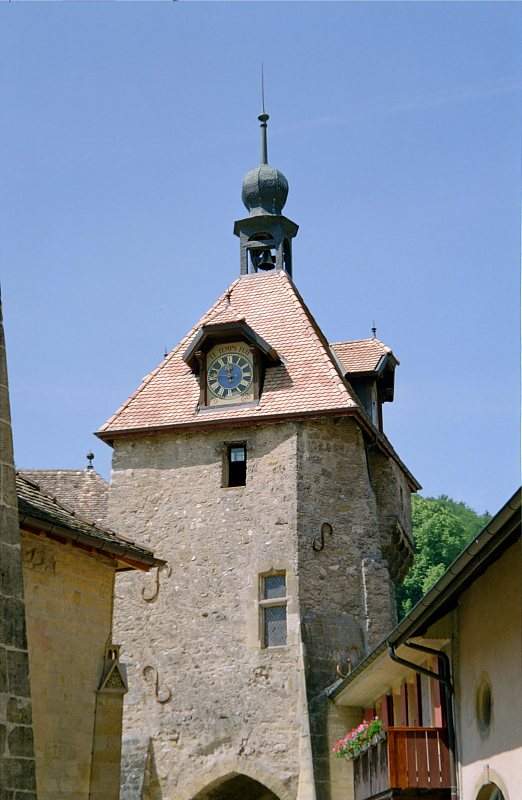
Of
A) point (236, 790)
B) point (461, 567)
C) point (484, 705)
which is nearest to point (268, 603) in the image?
point (236, 790)

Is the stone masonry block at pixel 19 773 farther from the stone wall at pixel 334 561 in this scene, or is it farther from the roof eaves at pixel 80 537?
the stone wall at pixel 334 561

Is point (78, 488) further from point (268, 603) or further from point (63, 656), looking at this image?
point (63, 656)

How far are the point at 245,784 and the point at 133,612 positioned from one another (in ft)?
13.1

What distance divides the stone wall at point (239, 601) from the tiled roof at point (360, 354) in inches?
93.8

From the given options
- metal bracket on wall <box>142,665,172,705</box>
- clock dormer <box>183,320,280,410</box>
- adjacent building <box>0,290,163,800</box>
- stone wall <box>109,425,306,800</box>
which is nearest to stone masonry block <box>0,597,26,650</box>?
adjacent building <box>0,290,163,800</box>

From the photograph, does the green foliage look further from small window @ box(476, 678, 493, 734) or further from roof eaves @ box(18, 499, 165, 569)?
small window @ box(476, 678, 493, 734)

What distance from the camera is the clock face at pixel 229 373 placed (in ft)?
89.5

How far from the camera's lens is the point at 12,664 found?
8859mm

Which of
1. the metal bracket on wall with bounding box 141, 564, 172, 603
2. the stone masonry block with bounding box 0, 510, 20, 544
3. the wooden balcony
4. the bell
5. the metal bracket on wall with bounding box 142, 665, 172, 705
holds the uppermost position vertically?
the bell

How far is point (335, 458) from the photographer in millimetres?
26438

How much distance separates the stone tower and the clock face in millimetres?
33

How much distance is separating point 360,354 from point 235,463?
4439 millimetres

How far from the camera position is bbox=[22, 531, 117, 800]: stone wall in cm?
1509

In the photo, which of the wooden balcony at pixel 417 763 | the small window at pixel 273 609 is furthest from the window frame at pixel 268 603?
the wooden balcony at pixel 417 763
